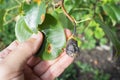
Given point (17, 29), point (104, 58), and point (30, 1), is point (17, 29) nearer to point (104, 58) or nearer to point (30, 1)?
point (30, 1)

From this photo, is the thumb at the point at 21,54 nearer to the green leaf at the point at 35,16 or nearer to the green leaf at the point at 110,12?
the green leaf at the point at 35,16

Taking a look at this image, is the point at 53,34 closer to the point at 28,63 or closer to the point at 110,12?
the point at 28,63

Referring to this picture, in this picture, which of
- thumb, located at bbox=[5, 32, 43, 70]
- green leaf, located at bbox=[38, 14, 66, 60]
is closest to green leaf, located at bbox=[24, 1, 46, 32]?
green leaf, located at bbox=[38, 14, 66, 60]

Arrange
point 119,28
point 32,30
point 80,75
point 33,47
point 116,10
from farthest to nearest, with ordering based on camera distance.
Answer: point 80,75, point 119,28, point 116,10, point 33,47, point 32,30

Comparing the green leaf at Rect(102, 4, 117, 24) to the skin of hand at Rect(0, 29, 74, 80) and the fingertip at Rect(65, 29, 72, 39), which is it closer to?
the skin of hand at Rect(0, 29, 74, 80)

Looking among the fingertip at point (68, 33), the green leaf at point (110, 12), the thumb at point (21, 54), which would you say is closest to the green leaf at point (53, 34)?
the fingertip at point (68, 33)

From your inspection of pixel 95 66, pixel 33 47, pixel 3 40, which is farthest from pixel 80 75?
pixel 33 47

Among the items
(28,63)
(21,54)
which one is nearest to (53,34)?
(21,54)
